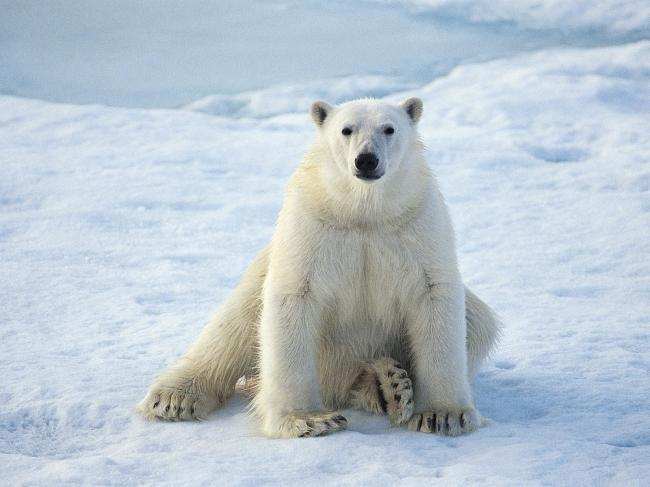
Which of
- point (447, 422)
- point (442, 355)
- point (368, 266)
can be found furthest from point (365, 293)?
point (447, 422)

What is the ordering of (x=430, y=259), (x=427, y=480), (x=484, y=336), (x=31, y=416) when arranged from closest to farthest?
(x=427, y=480)
(x=430, y=259)
(x=31, y=416)
(x=484, y=336)

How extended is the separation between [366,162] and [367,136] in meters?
0.17

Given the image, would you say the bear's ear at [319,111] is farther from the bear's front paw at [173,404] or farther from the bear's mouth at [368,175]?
the bear's front paw at [173,404]

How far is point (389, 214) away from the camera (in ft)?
11.2

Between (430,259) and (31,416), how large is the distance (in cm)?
185

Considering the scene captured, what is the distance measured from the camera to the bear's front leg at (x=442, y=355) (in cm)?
338

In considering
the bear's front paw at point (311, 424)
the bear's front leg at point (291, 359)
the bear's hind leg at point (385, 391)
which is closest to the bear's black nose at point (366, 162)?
the bear's front leg at point (291, 359)

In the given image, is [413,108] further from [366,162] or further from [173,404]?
[173,404]

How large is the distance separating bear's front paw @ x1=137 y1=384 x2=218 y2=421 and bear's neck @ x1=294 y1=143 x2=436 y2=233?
3.34ft

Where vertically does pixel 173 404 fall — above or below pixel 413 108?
below

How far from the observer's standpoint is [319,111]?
12.4ft

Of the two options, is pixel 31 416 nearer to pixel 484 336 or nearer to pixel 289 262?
pixel 289 262

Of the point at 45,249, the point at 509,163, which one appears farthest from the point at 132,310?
the point at 509,163

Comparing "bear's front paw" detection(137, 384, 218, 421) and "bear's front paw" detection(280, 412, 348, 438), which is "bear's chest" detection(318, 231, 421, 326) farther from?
"bear's front paw" detection(137, 384, 218, 421)
